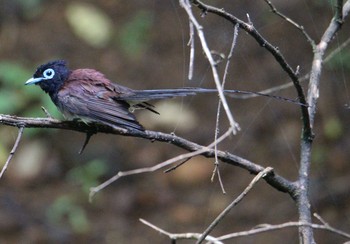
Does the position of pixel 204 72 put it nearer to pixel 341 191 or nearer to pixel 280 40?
pixel 280 40

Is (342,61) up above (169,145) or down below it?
above

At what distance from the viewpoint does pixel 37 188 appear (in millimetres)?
6809

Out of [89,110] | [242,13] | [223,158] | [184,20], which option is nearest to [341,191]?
[242,13]

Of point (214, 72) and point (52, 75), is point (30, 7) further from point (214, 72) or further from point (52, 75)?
point (214, 72)

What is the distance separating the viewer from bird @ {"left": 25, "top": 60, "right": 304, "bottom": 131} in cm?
312

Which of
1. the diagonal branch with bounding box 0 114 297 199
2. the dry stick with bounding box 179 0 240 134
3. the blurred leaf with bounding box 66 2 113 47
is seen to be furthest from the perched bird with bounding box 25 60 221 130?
the blurred leaf with bounding box 66 2 113 47

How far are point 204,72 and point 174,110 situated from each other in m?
0.53

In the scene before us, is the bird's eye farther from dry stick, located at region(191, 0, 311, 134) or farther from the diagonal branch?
dry stick, located at region(191, 0, 311, 134)

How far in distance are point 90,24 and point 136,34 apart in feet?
1.88

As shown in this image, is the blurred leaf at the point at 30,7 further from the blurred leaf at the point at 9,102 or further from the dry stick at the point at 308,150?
the dry stick at the point at 308,150

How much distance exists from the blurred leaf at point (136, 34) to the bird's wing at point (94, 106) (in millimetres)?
4319

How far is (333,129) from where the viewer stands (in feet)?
21.9

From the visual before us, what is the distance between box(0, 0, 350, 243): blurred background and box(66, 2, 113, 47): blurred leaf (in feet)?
0.04

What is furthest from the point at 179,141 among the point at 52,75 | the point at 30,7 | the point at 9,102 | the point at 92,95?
the point at 30,7
